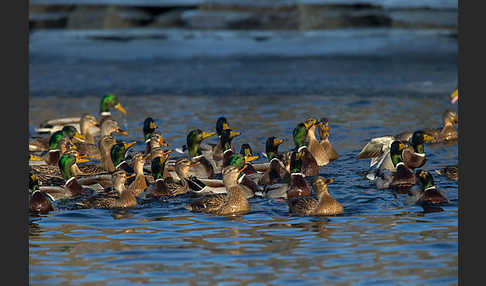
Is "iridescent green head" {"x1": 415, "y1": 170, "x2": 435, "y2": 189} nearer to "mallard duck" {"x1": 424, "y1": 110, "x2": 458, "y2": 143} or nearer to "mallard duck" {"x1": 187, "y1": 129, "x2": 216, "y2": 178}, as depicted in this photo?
"mallard duck" {"x1": 187, "y1": 129, "x2": 216, "y2": 178}

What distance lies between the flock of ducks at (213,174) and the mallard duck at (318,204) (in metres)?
0.01

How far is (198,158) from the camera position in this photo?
1302 cm

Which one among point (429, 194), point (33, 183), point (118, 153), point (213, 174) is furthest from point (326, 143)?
point (33, 183)

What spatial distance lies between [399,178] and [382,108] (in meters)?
6.53

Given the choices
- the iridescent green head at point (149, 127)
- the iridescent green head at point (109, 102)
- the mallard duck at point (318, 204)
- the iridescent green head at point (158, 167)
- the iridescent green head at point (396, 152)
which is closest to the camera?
the mallard duck at point (318, 204)

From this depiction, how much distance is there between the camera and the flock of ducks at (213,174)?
415 inches

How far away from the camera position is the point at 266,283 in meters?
7.52

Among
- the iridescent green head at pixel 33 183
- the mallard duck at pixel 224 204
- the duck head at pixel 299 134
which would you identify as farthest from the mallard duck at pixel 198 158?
the iridescent green head at pixel 33 183

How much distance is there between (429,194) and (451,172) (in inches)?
58.5

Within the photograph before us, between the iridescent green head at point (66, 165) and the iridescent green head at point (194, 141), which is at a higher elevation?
the iridescent green head at point (194, 141)

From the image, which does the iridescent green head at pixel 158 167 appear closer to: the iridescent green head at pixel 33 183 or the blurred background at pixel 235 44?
the iridescent green head at pixel 33 183

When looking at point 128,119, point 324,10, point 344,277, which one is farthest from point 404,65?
point 344,277

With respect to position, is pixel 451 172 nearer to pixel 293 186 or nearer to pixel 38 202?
pixel 293 186

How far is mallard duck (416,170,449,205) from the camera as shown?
10.6 m
